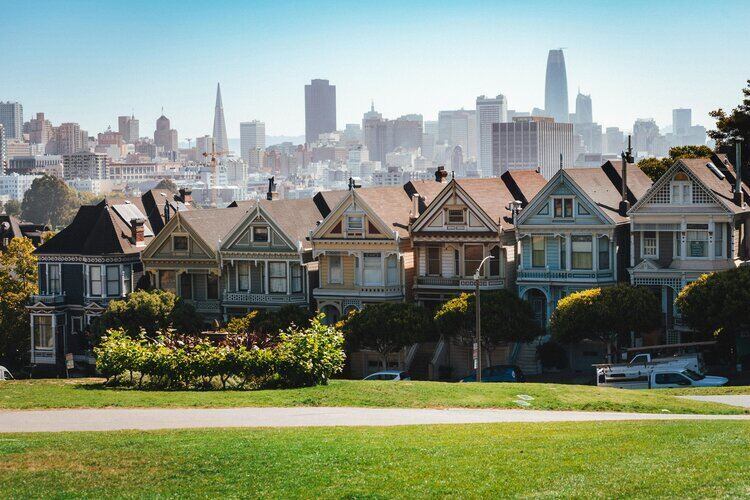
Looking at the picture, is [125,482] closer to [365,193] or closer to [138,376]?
[138,376]

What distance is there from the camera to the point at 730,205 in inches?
2066

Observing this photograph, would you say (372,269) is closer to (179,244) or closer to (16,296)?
(179,244)

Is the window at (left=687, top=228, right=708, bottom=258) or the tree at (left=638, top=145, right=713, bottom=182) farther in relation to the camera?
the tree at (left=638, top=145, right=713, bottom=182)

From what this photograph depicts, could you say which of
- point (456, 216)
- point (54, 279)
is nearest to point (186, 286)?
point (54, 279)

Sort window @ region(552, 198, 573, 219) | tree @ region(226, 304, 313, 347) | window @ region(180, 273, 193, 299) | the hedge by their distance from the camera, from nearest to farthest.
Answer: the hedge < window @ region(552, 198, 573, 219) < tree @ region(226, 304, 313, 347) < window @ region(180, 273, 193, 299)

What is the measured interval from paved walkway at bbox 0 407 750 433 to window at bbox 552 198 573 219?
21659mm

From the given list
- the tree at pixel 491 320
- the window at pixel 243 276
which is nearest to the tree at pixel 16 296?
the window at pixel 243 276

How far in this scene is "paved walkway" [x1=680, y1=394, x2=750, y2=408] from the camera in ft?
118

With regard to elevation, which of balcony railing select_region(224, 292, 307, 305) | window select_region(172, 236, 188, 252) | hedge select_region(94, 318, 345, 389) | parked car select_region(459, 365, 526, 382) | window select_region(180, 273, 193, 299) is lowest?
parked car select_region(459, 365, 526, 382)

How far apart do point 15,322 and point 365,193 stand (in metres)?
21.5

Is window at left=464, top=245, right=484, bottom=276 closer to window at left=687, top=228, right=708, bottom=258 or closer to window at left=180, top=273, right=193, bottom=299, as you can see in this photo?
window at left=687, top=228, right=708, bottom=258

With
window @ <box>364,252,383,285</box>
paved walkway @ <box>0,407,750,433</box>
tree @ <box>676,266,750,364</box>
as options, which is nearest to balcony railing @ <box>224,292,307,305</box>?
window @ <box>364,252,383,285</box>

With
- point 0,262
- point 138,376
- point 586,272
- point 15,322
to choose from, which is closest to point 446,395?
point 138,376

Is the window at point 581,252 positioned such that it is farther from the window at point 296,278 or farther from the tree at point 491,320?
the window at point 296,278
